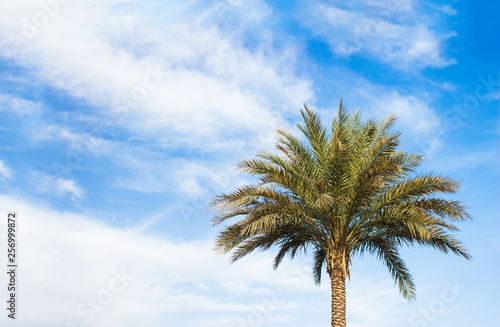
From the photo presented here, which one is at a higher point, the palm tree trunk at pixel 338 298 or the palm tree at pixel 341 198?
the palm tree at pixel 341 198

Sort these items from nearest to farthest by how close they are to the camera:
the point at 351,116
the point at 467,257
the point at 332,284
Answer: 1. the point at 467,257
2. the point at 332,284
3. the point at 351,116

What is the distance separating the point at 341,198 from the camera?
14.4 m

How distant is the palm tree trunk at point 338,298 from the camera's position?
573 inches

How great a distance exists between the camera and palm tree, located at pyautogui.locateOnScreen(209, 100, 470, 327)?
1416 centimetres

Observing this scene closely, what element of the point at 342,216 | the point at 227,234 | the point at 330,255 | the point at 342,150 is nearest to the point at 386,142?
the point at 342,150

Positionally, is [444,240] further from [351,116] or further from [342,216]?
[351,116]

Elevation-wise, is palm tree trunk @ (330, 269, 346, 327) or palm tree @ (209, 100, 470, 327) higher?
palm tree @ (209, 100, 470, 327)

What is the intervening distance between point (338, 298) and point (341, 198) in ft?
10.6

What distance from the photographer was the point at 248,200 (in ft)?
47.8

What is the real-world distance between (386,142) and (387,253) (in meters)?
4.47

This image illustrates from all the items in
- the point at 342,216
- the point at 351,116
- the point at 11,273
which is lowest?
the point at 11,273

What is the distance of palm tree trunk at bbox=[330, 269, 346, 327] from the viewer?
47.8 feet

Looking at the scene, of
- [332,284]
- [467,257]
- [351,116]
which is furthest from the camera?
[351,116]

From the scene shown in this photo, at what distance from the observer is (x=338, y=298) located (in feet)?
48.2
